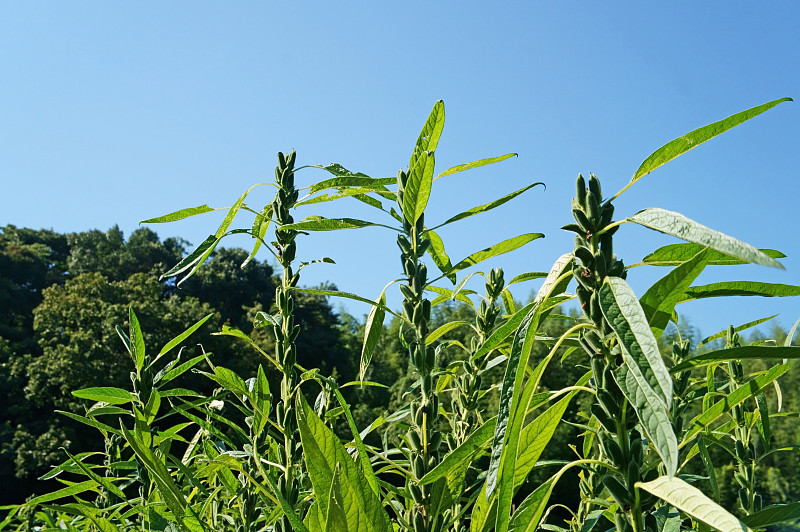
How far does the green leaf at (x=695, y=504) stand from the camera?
40 centimetres

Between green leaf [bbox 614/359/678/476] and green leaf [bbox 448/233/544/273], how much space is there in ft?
1.52

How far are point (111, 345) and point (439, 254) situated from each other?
767 inches

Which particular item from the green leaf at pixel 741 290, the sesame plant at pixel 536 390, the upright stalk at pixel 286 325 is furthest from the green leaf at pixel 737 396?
the upright stalk at pixel 286 325

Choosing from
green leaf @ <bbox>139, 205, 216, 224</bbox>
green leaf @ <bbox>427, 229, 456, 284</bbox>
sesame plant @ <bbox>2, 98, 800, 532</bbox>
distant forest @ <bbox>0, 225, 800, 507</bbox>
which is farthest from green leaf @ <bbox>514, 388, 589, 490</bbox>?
distant forest @ <bbox>0, 225, 800, 507</bbox>

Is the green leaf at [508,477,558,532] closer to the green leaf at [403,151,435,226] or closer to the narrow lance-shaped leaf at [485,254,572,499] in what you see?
the narrow lance-shaped leaf at [485,254,572,499]

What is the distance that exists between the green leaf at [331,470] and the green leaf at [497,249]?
0.52 metres

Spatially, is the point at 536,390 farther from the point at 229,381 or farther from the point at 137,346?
the point at 137,346

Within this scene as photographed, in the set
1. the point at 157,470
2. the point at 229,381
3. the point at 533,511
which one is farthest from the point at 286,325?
the point at 533,511

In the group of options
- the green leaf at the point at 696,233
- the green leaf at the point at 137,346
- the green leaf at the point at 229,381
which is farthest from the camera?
Answer: the green leaf at the point at 137,346

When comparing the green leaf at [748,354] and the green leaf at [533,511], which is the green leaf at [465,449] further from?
the green leaf at [748,354]

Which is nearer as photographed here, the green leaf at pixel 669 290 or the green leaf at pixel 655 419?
the green leaf at pixel 655 419

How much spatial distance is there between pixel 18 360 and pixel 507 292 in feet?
69.8

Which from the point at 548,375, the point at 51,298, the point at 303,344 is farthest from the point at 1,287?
the point at 548,375

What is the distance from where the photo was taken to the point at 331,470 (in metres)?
0.45
